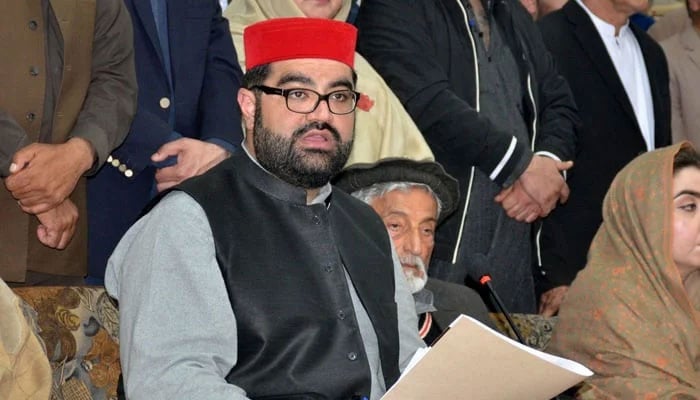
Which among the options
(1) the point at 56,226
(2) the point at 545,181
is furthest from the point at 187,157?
(2) the point at 545,181

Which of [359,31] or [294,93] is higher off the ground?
[294,93]

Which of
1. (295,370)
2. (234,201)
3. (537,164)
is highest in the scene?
(234,201)

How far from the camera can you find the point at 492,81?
6.01 meters

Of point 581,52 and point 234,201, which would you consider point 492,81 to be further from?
point 234,201

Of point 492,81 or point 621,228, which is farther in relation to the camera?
point 492,81

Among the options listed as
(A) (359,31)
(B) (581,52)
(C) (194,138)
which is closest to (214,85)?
(C) (194,138)

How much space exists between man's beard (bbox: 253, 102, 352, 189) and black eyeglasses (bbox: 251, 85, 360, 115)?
0.05 m

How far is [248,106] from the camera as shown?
4156 millimetres

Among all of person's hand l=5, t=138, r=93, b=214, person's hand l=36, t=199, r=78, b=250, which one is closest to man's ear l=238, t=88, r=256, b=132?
person's hand l=5, t=138, r=93, b=214

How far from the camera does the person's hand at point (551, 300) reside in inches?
245

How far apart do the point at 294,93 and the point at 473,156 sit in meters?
1.86

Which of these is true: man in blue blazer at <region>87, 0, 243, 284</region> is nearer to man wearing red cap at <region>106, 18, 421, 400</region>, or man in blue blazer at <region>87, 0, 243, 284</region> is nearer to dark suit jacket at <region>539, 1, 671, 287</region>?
man wearing red cap at <region>106, 18, 421, 400</region>

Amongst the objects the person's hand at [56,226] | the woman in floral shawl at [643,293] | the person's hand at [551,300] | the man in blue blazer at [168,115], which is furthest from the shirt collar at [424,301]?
the person's hand at [551,300]

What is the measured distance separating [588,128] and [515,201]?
37.0 inches
